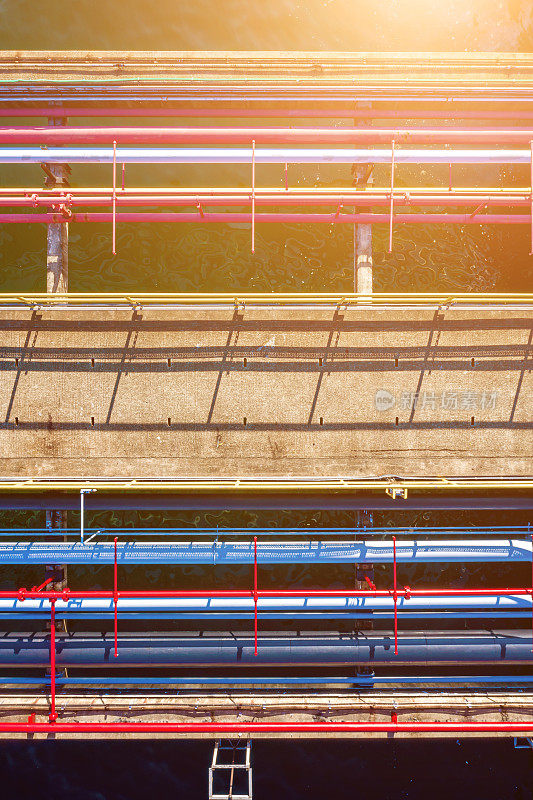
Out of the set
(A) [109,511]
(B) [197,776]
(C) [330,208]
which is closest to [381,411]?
(C) [330,208]

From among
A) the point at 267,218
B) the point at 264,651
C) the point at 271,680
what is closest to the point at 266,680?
the point at 271,680

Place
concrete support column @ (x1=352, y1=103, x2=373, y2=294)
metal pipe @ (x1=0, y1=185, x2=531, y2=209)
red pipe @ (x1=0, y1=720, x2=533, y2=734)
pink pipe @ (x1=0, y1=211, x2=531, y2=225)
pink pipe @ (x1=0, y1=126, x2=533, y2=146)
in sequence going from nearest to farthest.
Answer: red pipe @ (x1=0, y1=720, x2=533, y2=734) < metal pipe @ (x1=0, y1=185, x2=531, y2=209) < pink pipe @ (x1=0, y1=126, x2=533, y2=146) < pink pipe @ (x1=0, y1=211, x2=531, y2=225) < concrete support column @ (x1=352, y1=103, x2=373, y2=294)

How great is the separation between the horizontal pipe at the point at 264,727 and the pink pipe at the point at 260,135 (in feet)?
41.3

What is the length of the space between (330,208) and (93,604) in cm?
1120

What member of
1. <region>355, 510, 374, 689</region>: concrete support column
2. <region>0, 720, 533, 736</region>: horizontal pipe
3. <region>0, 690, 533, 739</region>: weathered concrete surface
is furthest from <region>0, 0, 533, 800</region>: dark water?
<region>0, 720, 533, 736</region>: horizontal pipe

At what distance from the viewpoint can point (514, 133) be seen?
9719 mm

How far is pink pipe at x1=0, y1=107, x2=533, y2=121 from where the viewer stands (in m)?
10.2

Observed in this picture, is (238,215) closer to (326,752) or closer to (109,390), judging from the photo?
(109,390)

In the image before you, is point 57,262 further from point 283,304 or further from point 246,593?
point 246,593

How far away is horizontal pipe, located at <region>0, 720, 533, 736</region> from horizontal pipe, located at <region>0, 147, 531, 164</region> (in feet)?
39.0

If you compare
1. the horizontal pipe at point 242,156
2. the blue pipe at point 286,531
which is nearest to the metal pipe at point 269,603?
the blue pipe at point 286,531

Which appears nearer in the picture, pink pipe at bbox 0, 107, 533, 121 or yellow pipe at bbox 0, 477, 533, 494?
yellow pipe at bbox 0, 477, 533, 494

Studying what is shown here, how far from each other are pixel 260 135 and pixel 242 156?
31.0 inches

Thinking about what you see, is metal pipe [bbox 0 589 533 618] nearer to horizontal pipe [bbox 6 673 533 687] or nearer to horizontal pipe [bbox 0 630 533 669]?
horizontal pipe [bbox 0 630 533 669]
